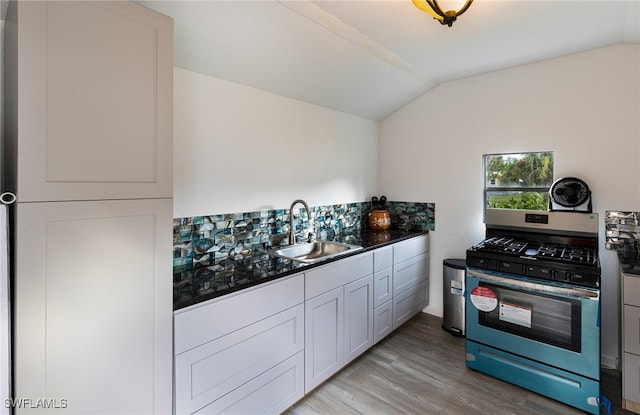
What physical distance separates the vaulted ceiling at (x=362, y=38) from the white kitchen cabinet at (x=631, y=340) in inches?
64.9

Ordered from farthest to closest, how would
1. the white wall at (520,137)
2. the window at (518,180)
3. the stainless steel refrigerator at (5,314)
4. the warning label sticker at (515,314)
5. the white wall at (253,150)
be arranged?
the window at (518,180)
the white wall at (520,137)
the warning label sticker at (515,314)
the white wall at (253,150)
the stainless steel refrigerator at (5,314)

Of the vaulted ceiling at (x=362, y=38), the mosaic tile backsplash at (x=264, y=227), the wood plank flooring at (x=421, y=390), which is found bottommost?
the wood plank flooring at (x=421, y=390)

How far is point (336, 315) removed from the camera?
7.07 feet

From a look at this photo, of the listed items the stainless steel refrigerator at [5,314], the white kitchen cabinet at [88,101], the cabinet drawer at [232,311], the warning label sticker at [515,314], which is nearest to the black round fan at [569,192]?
the warning label sticker at [515,314]

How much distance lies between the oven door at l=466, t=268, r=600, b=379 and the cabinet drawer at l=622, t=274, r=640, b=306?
197mm

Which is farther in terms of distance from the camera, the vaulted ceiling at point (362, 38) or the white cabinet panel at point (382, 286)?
the white cabinet panel at point (382, 286)

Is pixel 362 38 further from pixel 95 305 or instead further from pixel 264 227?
pixel 95 305

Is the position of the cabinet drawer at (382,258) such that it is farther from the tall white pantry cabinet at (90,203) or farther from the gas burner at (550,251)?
the tall white pantry cabinet at (90,203)

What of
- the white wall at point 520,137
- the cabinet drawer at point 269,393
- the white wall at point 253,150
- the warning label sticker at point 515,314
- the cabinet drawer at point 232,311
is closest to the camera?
the cabinet drawer at point 232,311

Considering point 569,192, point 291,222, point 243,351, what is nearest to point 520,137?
point 569,192

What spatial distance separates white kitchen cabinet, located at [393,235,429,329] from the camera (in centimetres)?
283

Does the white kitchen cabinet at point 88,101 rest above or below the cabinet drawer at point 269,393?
Answer: above

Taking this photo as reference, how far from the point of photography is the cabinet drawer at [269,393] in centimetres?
154

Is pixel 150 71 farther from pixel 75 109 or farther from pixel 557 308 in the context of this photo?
pixel 557 308
